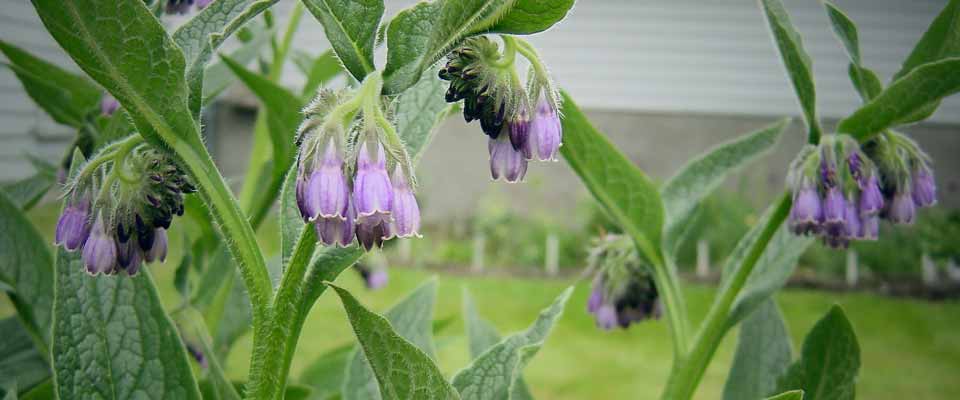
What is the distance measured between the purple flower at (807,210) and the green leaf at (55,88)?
1.08m

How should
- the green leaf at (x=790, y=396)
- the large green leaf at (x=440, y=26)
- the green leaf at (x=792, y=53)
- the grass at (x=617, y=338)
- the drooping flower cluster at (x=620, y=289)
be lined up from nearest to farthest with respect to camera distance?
the large green leaf at (x=440, y=26) < the green leaf at (x=790, y=396) < the green leaf at (x=792, y=53) < the drooping flower cluster at (x=620, y=289) < the grass at (x=617, y=338)

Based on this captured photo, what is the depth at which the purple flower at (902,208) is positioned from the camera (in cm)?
130

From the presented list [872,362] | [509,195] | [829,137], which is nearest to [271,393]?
[829,137]

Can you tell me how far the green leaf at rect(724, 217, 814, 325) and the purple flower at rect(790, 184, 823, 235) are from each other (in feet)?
0.19

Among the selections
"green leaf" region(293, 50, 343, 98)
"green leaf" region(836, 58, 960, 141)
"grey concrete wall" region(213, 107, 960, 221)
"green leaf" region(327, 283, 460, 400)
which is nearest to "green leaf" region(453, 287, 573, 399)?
"green leaf" region(327, 283, 460, 400)

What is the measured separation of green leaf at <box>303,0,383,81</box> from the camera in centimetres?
73

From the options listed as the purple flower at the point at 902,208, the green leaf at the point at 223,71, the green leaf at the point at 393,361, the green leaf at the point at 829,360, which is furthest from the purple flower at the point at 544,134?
the purple flower at the point at 902,208

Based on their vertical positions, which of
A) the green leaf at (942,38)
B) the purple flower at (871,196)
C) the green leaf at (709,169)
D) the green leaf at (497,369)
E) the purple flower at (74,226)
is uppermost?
the purple flower at (74,226)

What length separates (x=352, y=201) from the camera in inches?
28.8

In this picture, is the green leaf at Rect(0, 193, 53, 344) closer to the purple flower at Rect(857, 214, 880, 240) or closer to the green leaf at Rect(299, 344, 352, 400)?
the green leaf at Rect(299, 344, 352, 400)

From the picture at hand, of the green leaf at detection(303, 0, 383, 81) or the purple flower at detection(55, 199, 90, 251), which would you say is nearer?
the green leaf at detection(303, 0, 383, 81)

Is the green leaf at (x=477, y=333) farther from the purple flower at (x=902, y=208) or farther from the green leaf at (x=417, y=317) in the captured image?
the purple flower at (x=902, y=208)

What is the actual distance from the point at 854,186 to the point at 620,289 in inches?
21.6

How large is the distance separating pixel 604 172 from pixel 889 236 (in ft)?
23.4
